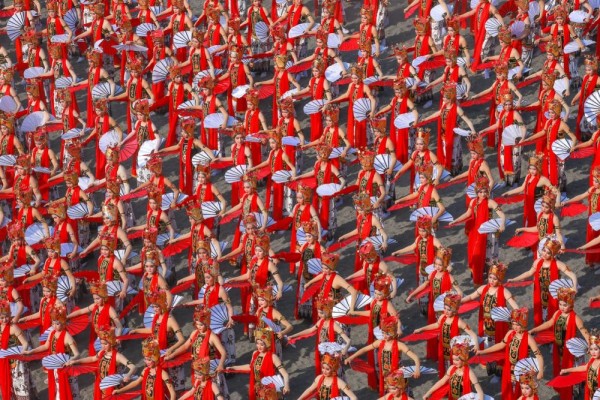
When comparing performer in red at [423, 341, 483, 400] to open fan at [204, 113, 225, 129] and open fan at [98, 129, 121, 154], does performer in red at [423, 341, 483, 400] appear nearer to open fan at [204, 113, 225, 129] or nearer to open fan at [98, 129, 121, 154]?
open fan at [204, 113, 225, 129]

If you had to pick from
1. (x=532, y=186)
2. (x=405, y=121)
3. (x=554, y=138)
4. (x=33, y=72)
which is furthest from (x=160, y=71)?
(x=532, y=186)

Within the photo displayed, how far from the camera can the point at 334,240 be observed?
27359mm

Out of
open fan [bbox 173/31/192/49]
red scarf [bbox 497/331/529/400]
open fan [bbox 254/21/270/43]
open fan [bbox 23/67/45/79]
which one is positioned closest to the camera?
red scarf [bbox 497/331/529/400]

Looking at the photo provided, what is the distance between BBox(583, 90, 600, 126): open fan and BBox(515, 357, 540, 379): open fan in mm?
5764

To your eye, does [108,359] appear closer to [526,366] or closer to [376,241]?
[376,241]

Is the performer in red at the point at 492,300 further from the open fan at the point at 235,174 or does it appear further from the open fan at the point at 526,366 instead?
the open fan at the point at 235,174

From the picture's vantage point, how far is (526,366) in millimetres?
22297

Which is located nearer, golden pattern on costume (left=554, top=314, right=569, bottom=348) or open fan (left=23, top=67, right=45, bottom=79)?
golden pattern on costume (left=554, top=314, right=569, bottom=348)

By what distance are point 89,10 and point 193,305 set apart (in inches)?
358

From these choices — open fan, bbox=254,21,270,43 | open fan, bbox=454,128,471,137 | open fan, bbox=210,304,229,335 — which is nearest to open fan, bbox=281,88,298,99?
open fan, bbox=254,21,270,43

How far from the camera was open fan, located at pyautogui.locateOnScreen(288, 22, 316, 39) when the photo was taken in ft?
98.8

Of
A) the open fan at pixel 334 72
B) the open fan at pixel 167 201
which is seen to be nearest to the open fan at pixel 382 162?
the open fan at pixel 334 72

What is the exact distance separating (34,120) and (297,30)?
4.40 meters

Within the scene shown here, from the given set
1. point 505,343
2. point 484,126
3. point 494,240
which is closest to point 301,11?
point 484,126
